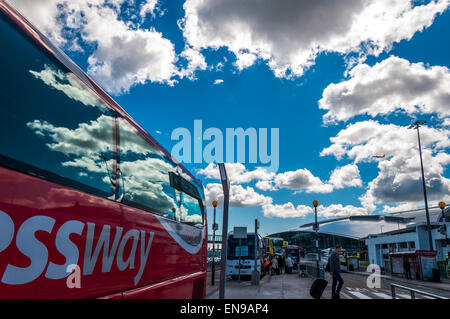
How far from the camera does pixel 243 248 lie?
2633cm

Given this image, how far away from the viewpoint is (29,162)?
262 cm

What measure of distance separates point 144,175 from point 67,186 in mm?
1690

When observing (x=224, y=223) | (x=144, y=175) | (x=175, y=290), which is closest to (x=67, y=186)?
(x=144, y=175)

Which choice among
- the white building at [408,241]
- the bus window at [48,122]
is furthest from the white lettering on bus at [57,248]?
the white building at [408,241]

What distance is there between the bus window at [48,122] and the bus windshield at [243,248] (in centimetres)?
2354

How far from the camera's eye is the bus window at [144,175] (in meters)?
4.16

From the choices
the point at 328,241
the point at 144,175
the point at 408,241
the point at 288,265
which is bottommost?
the point at 288,265

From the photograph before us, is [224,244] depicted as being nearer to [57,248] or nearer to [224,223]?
[224,223]

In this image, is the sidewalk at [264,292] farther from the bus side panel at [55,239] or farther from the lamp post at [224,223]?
the bus side panel at [55,239]
